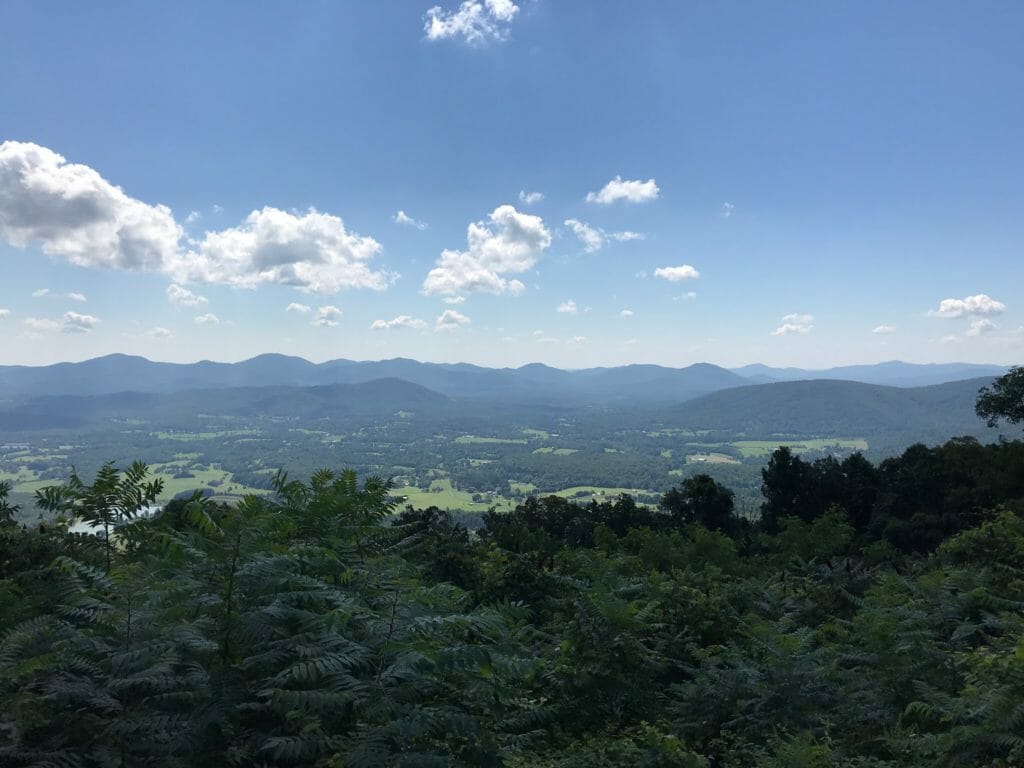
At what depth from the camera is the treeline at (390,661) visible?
3467 millimetres

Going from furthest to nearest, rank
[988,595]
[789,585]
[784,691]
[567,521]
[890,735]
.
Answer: [567,521]
[789,585]
[988,595]
[784,691]
[890,735]

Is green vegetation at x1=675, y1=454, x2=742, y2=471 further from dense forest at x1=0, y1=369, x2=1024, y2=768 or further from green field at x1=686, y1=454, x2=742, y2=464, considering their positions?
dense forest at x1=0, y1=369, x2=1024, y2=768

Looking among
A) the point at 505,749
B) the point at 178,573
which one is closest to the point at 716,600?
the point at 505,749

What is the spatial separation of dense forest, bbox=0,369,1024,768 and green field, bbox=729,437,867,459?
15319cm

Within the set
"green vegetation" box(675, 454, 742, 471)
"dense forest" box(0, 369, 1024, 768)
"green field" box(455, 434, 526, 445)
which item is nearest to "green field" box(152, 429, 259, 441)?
"green field" box(455, 434, 526, 445)

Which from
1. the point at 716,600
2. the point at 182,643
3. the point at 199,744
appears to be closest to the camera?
the point at 199,744

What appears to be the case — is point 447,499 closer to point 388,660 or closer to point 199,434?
point 388,660

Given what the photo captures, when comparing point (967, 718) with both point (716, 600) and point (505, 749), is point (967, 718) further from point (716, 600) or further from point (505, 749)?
point (716, 600)

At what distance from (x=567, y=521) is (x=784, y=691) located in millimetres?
28123

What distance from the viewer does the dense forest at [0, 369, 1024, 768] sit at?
347 centimetres

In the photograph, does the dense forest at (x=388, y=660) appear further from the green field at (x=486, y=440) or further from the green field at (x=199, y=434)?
the green field at (x=199, y=434)

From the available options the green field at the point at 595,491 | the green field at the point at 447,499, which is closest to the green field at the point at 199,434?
the green field at the point at 447,499

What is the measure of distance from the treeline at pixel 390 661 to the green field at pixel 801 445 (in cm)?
15346

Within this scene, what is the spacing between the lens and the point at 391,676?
3.60 metres
